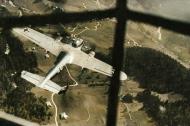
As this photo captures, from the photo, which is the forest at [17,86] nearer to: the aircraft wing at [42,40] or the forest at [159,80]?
the aircraft wing at [42,40]

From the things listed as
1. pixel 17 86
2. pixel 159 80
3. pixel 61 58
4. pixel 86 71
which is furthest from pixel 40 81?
pixel 159 80

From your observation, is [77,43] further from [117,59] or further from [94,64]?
[117,59]

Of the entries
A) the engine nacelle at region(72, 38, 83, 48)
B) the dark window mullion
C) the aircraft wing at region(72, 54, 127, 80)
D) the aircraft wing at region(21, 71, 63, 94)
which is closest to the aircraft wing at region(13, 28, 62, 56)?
the engine nacelle at region(72, 38, 83, 48)

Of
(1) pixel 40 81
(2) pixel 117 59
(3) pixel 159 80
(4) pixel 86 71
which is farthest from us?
(2) pixel 117 59

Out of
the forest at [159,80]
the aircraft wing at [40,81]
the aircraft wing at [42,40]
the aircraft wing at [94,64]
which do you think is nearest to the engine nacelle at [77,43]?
the aircraft wing at [94,64]

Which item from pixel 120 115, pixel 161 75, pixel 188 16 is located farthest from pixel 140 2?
pixel 120 115

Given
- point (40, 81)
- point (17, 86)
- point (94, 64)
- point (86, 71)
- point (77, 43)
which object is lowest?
point (17, 86)

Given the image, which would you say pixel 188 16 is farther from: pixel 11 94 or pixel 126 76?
pixel 11 94
